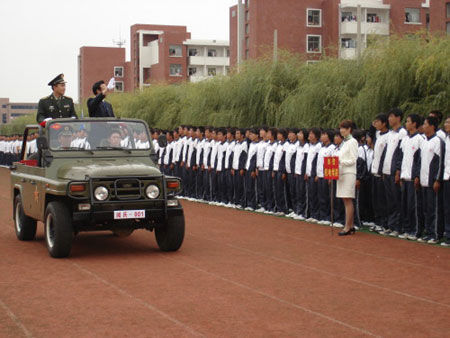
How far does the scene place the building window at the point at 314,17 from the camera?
3159 inches

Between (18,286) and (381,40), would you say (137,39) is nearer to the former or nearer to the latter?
(381,40)

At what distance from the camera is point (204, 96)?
33.7 metres

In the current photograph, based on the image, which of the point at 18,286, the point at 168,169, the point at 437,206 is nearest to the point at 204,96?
the point at 168,169

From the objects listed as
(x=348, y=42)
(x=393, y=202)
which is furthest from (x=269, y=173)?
(x=348, y=42)

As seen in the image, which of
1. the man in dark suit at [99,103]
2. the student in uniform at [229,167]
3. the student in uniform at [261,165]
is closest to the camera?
the man in dark suit at [99,103]

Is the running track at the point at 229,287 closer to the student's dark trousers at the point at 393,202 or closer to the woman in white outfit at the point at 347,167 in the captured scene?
the student's dark trousers at the point at 393,202

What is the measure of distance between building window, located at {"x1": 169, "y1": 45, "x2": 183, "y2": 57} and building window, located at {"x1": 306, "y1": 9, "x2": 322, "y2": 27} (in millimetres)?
28121

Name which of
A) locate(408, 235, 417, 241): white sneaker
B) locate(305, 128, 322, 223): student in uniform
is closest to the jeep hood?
locate(408, 235, 417, 241): white sneaker

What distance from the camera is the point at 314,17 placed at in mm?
80688

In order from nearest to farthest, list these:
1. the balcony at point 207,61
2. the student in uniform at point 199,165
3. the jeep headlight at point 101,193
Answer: the jeep headlight at point 101,193
the student in uniform at point 199,165
the balcony at point 207,61

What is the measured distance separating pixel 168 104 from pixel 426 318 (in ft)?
122

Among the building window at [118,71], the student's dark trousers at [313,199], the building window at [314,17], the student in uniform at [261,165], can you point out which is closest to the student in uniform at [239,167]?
the student in uniform at [261,165]

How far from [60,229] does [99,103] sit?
3.22m

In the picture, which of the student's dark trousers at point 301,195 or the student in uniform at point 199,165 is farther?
the student in uniform at point 199,165
